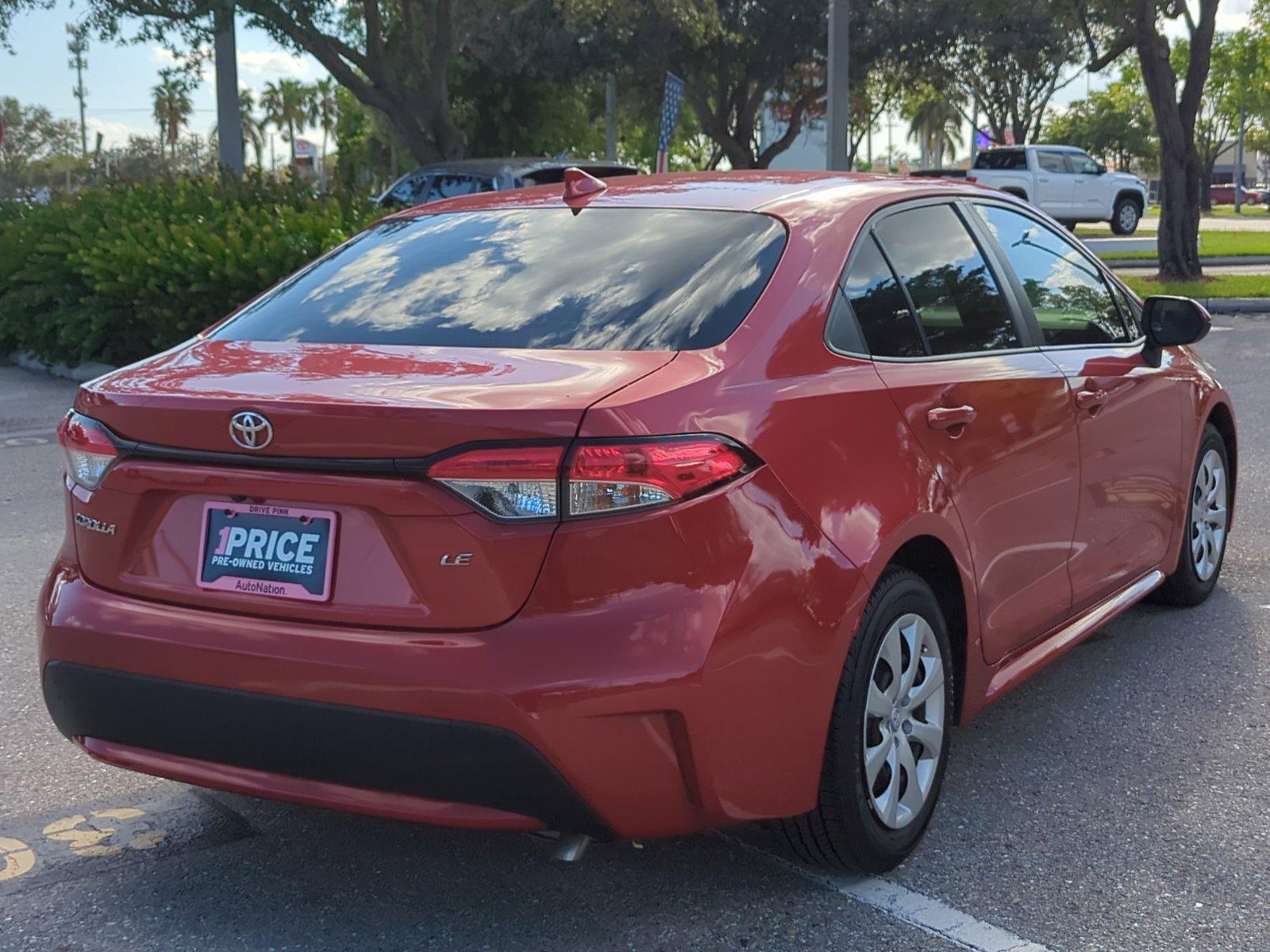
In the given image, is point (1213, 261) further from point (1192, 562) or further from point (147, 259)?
point (1192, 562)

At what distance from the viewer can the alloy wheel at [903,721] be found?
11.1 ft

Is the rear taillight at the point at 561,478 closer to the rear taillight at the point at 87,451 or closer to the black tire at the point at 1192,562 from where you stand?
the rear taillight at the point at 87,451

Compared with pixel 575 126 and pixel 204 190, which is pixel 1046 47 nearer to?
pixel 575 126

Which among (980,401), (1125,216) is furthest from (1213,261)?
(980,401)

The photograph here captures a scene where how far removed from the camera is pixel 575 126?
4097cm

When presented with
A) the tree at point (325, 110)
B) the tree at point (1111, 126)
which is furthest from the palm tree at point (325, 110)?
the tree at point (1111, 126)

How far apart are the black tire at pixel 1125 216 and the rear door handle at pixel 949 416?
3603 cm

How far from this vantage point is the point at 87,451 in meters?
3.26

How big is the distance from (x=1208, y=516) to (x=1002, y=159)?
32.6 m

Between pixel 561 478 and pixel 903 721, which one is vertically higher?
pixel 561 478

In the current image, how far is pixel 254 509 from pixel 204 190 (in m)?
12.5

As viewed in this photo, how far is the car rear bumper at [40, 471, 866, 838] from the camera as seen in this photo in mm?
2830

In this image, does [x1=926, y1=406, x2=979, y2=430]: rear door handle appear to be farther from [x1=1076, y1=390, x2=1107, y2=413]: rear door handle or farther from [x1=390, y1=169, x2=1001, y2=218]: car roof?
[x1=1076, y1=390, x2=1107, y2=413]: rear door handle

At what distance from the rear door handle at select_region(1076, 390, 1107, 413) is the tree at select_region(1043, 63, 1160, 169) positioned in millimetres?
90958
